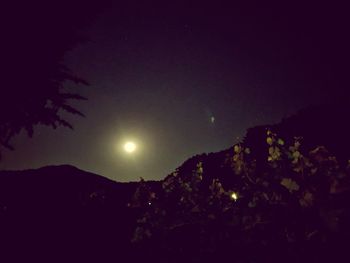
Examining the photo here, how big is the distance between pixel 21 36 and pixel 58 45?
2.20 feet

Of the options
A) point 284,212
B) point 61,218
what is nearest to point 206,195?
point 284,212

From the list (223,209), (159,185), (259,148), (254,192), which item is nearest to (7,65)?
(254,192)

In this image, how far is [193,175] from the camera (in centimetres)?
1017

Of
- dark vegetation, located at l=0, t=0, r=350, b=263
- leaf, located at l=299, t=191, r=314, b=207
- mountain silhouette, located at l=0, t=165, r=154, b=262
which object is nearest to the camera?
leaf, located at l=299, t=191, r=314, b=207

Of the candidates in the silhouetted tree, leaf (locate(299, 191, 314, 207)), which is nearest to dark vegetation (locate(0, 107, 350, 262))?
leaf (locate(299, 191, 314, 207))

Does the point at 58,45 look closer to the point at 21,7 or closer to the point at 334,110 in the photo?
the point at 21,7

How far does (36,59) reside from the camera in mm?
5086

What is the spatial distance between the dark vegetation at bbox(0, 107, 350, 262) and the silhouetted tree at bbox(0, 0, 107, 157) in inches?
122

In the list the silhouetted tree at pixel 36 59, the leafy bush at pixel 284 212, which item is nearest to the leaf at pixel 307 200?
the leafy bush at pixel 284 212

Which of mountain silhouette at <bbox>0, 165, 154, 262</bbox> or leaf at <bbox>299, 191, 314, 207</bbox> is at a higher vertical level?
mountain silhouette at <bbox>0, 165, 154, 262</bbox>

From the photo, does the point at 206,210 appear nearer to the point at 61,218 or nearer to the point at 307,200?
the point at 307,200

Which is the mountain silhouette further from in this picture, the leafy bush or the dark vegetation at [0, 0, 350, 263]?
the leafy bush

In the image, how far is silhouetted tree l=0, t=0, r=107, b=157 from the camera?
15.6ft

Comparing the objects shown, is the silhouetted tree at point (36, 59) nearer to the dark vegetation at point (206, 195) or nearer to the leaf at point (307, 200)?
the dark vegetation at point (206, 195)
